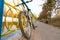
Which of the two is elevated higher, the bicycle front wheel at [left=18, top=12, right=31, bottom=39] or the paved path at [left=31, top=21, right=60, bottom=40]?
the bicycle front wheel at [left=18, top=12, right=31, bottom=39]

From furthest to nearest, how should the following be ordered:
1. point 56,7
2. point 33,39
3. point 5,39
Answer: point 56,7 → point 33,39 → point 5,39

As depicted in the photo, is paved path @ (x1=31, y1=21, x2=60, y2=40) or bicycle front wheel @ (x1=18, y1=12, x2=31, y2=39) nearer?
bicycle front wheel @ (x1=18, y1=12, x2=31, y2=39)

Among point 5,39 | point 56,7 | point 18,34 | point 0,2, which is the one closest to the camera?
point 0,2

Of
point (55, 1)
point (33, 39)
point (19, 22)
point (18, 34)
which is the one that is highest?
point (55, 1)

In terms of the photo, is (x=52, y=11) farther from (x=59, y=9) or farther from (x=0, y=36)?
(x=0, y=36)

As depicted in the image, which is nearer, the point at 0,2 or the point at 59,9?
the point at 0,2

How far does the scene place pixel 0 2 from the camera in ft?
4.32

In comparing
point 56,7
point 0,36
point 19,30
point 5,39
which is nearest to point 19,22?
point 19,30

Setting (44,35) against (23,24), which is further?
(44,35)

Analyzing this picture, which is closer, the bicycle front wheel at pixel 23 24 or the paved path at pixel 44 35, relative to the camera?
the bicycle front wheel at pixel 23 24

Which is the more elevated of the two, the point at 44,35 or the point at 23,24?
the point at 23,24

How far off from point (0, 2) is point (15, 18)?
0.73 m

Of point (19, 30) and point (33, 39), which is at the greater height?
point (19, 30)

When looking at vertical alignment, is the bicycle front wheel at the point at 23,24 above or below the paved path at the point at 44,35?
above
